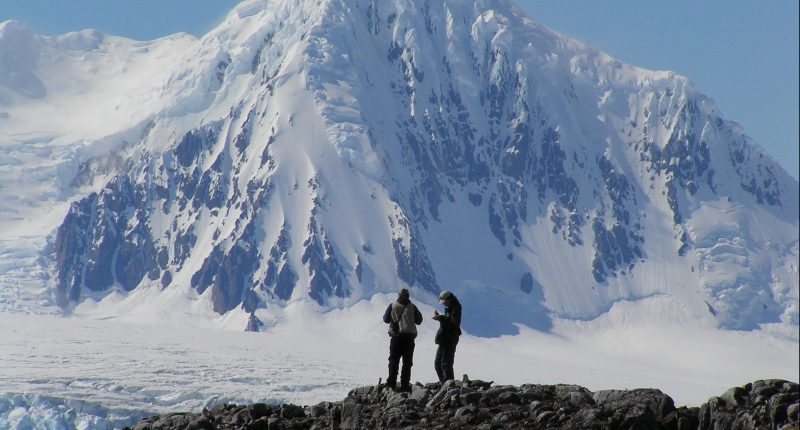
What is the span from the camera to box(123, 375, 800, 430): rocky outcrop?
2594cm

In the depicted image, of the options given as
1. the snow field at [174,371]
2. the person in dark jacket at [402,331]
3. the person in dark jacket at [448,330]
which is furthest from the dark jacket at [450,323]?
the snow field at [174,371]

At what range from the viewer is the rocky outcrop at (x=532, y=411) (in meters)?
25.9

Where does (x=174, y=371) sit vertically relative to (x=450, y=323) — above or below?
above

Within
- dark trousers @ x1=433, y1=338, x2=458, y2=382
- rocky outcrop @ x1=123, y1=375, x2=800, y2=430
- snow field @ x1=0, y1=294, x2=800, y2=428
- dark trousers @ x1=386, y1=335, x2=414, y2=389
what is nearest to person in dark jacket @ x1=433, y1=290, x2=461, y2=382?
dark trousers @ x1=433, y1=338, x2=458, y2=382

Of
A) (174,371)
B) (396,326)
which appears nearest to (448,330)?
(396,326)

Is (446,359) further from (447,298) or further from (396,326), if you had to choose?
(396,326)

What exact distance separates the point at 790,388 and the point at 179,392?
97.3 meters

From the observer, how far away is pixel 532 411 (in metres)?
27.5

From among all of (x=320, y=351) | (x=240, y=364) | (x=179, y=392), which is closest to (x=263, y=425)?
(x=179, y=392)

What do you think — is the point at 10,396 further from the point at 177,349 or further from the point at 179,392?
the point at 177,349

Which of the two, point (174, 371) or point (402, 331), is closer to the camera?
point (402, 331)

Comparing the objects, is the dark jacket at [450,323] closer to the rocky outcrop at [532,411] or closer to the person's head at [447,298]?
the person's head at [447,298]

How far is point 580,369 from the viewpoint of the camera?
197875mm

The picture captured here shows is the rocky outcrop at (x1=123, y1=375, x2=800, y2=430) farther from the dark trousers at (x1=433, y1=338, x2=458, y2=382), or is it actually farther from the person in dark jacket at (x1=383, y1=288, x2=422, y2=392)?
the dark trousers at (x1=433, y1=338, x2=458, y2=382)
